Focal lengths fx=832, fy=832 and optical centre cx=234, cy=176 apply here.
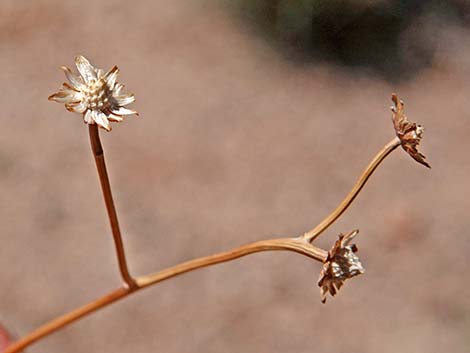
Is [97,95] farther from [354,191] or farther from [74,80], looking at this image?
[354,191]

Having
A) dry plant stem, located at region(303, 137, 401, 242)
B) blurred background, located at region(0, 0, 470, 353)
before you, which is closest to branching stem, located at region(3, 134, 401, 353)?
dry plant stem, located at region(303, 137, 401, 242)

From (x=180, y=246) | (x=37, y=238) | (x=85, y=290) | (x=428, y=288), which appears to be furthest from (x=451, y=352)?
(x=37, y=238)

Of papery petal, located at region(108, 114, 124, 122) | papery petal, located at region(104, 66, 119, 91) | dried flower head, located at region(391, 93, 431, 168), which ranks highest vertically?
papery petal, located at region(104, 66, 119, 91)

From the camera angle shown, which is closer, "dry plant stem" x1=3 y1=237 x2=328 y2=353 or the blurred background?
"dry plant stem" x1=3 y1=237 x2=328 y2=353

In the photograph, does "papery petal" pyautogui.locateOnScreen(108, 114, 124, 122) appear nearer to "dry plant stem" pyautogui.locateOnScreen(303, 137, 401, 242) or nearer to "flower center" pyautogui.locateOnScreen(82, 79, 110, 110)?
"flower center" pyautogui.locateOnScreen(82, 79, 110, 110)

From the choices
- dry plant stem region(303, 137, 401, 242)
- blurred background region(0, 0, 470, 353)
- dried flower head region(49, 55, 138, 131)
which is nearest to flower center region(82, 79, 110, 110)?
dried flower head region(49, 55, 138, 131)

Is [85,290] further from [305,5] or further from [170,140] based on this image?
[305,5]

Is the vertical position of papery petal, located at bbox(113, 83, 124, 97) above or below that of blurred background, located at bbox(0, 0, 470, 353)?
below

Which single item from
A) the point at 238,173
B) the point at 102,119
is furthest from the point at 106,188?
the point at 238,173
